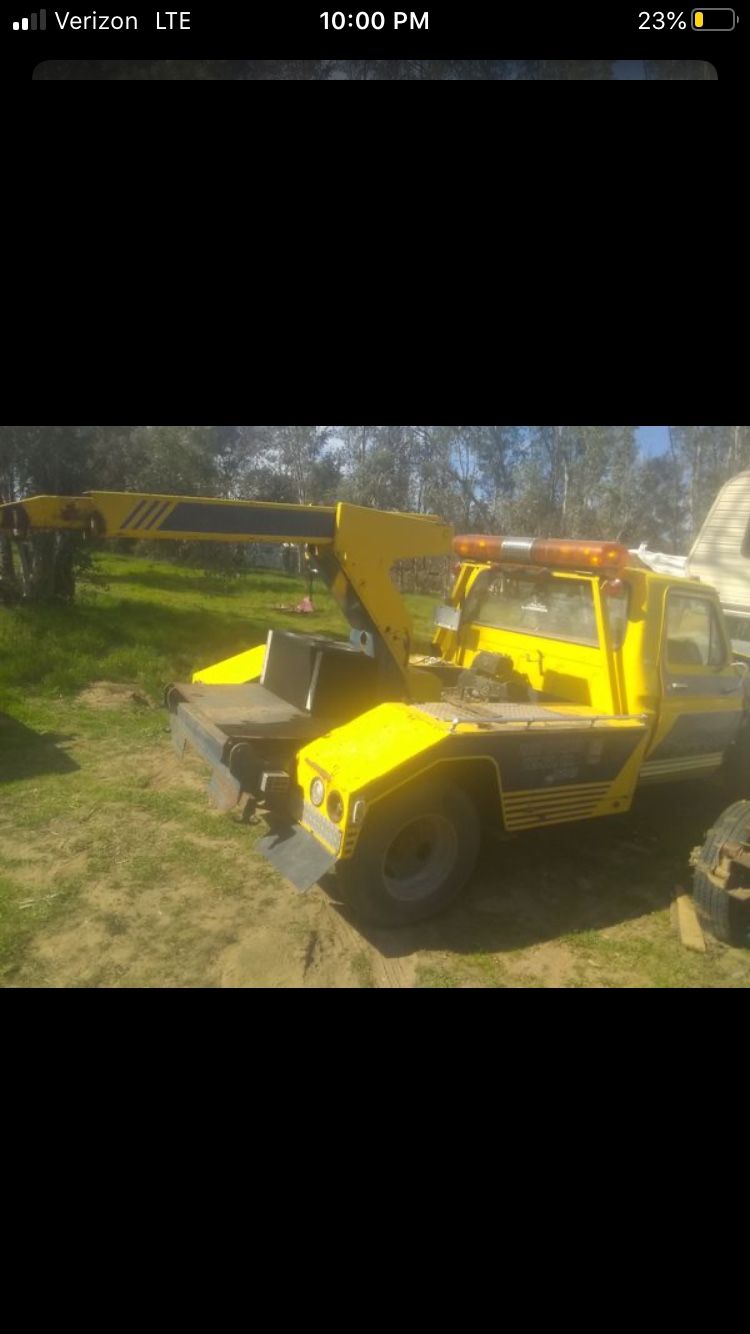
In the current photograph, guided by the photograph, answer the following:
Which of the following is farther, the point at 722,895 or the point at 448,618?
the point at 448,618

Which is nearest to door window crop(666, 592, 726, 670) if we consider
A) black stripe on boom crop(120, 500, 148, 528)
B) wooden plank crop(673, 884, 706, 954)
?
wooden plank crop(673, 884, 706, 954)

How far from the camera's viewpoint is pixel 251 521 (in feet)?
14.3

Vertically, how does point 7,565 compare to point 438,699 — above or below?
above

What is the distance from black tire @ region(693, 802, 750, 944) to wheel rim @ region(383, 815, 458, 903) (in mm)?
1417

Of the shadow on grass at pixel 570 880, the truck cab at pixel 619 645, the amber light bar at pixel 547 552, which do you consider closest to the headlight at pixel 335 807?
the shadow on grass at pixel 570 880

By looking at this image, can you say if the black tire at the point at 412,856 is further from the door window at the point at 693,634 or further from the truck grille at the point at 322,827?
the door window at the point at 693,634

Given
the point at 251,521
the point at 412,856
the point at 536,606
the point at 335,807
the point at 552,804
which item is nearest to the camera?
the point at 335,807

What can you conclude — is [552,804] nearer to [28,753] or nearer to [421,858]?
[421,858]

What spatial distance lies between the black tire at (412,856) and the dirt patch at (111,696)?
5535 millimetres

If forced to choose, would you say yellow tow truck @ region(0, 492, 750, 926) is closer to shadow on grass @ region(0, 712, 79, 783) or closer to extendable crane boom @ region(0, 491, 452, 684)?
extendable crane boom @ region(0, 491, 452, 684)

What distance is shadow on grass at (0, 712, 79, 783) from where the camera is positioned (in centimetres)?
631

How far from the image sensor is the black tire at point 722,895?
411 cm

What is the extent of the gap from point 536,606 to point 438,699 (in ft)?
3.53

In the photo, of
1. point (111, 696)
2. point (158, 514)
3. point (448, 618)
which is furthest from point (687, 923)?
point (111, 696)
